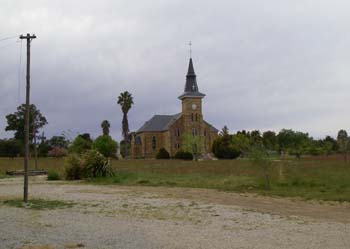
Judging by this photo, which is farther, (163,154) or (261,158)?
(163,154)

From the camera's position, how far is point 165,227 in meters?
13.2

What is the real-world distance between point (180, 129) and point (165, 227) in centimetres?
9851

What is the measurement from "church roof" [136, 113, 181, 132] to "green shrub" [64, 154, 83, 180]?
74605 mm

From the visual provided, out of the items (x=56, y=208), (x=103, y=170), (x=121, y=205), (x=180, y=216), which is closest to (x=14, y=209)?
(x=56, y=208)

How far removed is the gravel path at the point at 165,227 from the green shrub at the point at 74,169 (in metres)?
20.2

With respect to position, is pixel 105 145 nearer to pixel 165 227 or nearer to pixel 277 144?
pixel 277 144

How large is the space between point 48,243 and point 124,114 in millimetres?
97554

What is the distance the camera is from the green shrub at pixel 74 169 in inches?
1545

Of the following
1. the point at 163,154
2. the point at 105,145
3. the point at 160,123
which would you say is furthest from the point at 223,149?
the point at 160,123

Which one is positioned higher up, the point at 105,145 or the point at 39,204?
the point at 105,145

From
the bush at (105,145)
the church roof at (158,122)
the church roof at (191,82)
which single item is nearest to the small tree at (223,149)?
the church roof at (158,122)

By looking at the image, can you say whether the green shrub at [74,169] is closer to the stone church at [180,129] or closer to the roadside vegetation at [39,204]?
the roadside vegetation at [39,204]

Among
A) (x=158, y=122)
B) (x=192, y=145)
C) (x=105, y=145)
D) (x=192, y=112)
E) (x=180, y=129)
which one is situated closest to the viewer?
(x=105, y=145)

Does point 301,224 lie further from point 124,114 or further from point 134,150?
point 134,150
